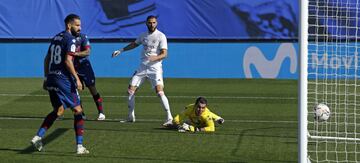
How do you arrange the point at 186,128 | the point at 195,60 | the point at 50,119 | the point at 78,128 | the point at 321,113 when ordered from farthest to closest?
the point at 195,60 → the point at 186,128 → the point at 321,113 → the point at 50,119 → the point at 78,128

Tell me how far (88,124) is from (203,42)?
45.0 ft

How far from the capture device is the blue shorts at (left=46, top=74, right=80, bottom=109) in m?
11.6

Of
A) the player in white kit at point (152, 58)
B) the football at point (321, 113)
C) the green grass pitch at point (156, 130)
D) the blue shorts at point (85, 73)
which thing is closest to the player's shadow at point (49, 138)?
the green grass pitch at point (156, 130)

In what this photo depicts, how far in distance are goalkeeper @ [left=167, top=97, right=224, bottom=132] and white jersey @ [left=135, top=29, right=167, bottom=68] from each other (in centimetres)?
161

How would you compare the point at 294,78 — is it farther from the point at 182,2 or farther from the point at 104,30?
the point at 104,30

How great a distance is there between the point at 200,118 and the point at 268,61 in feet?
47.4

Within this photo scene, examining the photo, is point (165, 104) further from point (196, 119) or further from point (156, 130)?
point (196, 119)

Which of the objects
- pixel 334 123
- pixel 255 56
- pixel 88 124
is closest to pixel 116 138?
pixel 88 124

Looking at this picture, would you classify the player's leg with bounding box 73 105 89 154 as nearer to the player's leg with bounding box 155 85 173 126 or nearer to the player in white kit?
the player's leg with bounding box 155 85 173 126

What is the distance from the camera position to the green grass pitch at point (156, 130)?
1174 cm

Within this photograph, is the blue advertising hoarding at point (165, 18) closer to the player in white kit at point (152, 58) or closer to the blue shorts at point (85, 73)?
the blue shorts at point (85, 73)

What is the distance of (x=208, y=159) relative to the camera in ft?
37.4

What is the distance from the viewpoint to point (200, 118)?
14188mm

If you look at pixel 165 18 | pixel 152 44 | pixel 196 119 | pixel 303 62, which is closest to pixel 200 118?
pixel 196 119
